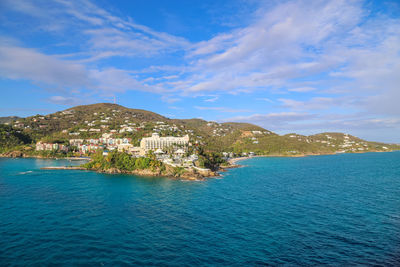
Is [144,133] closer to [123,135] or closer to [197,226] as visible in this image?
[123,135]

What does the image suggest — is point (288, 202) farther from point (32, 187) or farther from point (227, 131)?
point (227, 131)

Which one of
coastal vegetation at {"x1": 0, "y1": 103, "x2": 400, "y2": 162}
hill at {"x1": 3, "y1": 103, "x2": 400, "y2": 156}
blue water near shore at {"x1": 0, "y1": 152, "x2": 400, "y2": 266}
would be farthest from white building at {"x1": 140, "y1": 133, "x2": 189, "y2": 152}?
blue water near shore at {"x1": 0, "y1": 152, "x2": 400, "y2": 266}

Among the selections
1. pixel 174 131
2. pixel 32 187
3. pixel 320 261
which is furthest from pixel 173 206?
pixel 174 131

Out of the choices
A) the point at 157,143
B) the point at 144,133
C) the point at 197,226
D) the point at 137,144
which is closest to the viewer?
the point at 197,226

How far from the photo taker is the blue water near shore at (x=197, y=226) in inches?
647

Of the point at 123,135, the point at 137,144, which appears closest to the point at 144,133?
the point at 123,135

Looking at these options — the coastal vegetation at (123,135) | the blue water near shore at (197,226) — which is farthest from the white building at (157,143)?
the blue water near shore at (197,226)

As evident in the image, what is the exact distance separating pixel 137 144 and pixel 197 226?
258ft

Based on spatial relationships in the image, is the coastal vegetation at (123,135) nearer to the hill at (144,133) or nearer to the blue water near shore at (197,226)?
the hill at (144,133)

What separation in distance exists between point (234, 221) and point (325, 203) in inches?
602

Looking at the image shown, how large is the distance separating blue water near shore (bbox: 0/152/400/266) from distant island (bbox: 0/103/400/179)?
1937 centimetres

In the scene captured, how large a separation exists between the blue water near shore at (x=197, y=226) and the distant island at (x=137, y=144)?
19.4 m

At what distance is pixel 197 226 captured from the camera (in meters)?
22.5

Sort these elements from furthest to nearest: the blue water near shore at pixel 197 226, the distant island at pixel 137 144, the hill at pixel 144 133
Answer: the hill at pixel 144 133 < the distant island at pixel 137 144 < the blue water near shore at pixel 197 226
